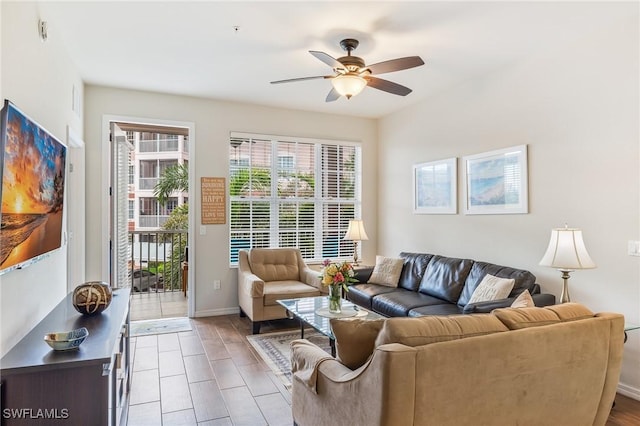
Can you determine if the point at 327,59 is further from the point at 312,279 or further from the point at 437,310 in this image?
the point at 312,279

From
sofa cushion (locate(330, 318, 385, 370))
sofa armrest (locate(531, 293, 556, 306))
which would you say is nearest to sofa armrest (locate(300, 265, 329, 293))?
sofa armrest (locate(531, 293, 556, 306))

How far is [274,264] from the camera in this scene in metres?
4.98

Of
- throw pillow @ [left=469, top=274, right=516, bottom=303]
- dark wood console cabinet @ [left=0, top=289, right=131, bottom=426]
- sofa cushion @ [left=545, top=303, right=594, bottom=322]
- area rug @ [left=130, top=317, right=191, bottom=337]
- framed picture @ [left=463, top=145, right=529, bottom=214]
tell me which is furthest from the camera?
area rug @ [left=130, top=317, right=191, bottom=337]

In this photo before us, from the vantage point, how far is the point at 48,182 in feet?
8.07

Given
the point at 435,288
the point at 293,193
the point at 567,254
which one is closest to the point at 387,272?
the point at 435,288

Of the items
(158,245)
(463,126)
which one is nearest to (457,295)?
(463,126)

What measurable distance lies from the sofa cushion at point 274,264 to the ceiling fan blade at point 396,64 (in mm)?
2733

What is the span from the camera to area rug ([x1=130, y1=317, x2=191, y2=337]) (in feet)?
14.2

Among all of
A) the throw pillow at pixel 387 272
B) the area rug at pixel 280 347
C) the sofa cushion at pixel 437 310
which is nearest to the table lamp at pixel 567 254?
the sofa cushion at pixel 437 310

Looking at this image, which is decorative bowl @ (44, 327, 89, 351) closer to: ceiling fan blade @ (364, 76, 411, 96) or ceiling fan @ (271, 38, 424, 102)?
ceiling fan @ (271, 38, 424, 102)

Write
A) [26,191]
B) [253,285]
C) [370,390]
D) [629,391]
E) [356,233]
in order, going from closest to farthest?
[370,390], [26,191], [629,391], [253,285], [356,233]

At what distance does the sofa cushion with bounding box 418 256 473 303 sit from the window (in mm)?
1811

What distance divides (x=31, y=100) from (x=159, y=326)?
2979 millimetres

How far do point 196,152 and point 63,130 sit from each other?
5.77ft
